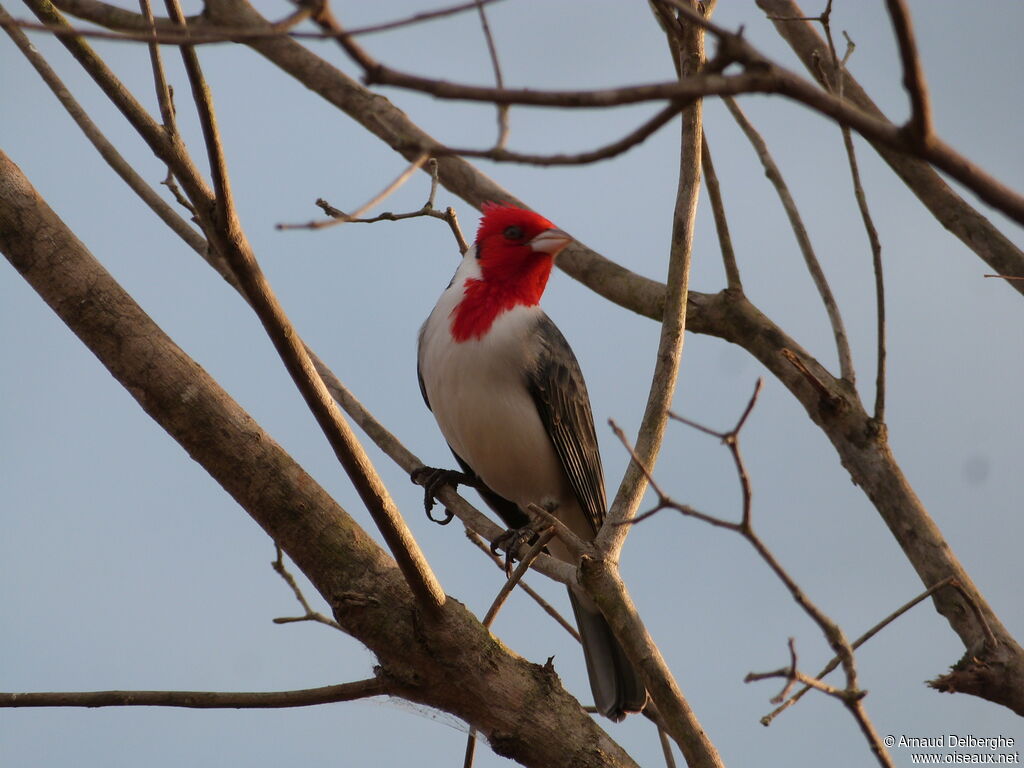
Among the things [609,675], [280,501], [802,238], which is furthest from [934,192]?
[280,501]

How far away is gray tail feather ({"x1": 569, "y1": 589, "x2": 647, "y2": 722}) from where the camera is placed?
4730 millimetres

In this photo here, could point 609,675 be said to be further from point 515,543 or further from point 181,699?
point 181,699

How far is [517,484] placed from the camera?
214 inches

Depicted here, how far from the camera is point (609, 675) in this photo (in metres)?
4.84

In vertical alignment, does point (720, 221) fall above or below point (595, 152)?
above

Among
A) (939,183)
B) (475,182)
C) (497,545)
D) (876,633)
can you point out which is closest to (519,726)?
(876,633)

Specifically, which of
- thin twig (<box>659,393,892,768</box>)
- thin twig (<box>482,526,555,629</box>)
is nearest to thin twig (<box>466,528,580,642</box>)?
thin twig (<box>482,526,555,629</box>)

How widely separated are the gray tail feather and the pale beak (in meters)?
1.64

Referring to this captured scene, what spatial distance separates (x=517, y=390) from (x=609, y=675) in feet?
4.44

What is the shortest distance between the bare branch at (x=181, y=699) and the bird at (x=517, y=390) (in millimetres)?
2020

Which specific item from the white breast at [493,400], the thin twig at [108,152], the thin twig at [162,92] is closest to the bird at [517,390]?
the white breast at [493,400]

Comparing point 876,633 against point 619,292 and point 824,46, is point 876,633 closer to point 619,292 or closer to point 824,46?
point 619,292

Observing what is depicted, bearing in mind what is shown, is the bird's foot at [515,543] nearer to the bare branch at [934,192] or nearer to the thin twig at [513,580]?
the thin twig at [513,580]

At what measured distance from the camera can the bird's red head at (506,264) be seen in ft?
17.3
